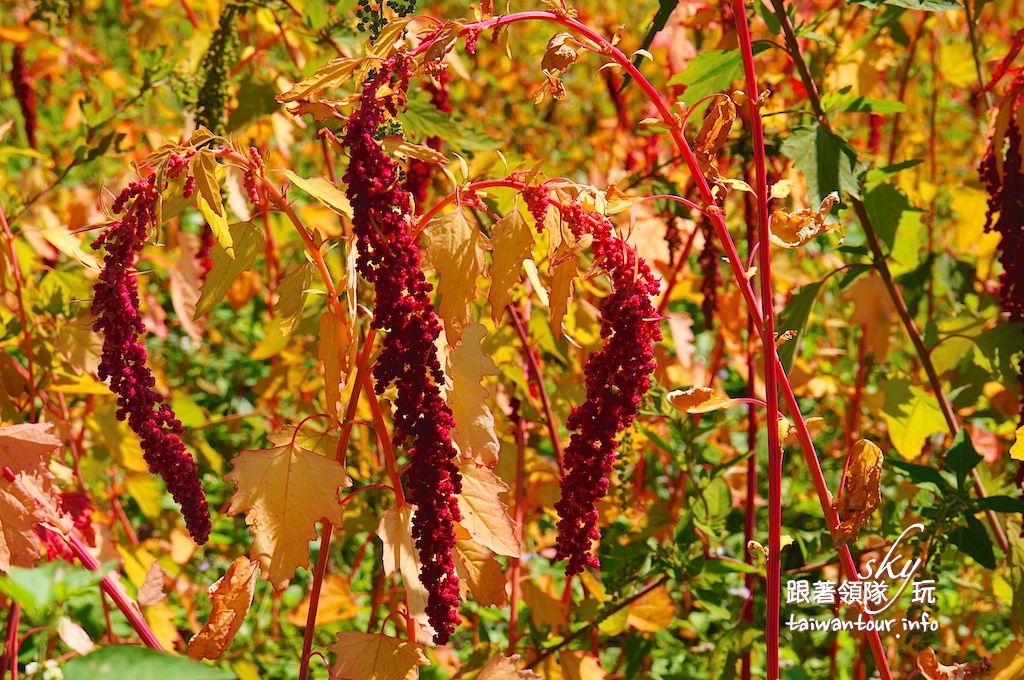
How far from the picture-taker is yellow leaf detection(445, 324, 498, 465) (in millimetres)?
1116

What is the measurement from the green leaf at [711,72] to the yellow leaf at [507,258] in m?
0.68

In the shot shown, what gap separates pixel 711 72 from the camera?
5.18 ft

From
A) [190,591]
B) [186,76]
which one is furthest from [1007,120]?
[190,591]

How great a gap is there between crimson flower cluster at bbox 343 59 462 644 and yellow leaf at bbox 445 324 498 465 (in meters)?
0.06

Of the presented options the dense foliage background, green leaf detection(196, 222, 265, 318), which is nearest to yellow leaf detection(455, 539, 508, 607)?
the dense foliage background

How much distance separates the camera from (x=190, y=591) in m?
2.49

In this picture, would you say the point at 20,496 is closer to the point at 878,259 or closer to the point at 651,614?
the point at 651,614

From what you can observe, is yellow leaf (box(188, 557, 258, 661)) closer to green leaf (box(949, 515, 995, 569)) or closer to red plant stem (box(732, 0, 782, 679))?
red plant stem (box(732, 0, 782, 679))

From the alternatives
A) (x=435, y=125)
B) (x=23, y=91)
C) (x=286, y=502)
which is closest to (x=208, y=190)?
(x=286, y=502)

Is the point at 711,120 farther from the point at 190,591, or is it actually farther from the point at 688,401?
the point at 190,591

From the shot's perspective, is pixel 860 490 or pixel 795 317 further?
pixel 795 317

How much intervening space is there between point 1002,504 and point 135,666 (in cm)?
116

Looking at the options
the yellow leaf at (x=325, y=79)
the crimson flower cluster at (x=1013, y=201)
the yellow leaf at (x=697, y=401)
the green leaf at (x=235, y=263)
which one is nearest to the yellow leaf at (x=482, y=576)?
the yellow leaf at (x=697, y=401)

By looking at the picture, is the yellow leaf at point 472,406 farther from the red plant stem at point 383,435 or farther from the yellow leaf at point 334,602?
the yellow leaf at point 334,602
